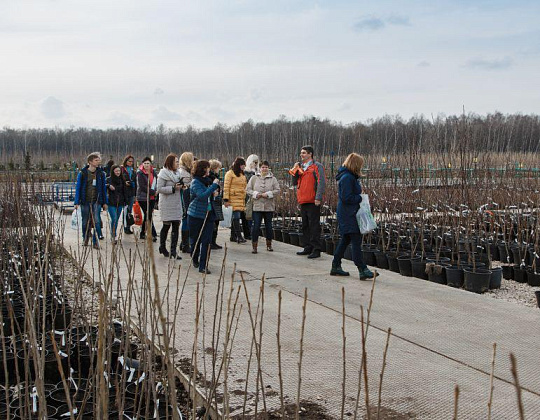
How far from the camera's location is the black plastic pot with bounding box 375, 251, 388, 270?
7175 mm

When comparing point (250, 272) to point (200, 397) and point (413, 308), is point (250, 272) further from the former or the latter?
point (200, 397)

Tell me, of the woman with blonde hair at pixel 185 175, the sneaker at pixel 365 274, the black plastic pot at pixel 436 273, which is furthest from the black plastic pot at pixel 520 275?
the woman with blonde hair at pixel 185 175

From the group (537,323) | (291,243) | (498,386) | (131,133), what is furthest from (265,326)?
(131,133)

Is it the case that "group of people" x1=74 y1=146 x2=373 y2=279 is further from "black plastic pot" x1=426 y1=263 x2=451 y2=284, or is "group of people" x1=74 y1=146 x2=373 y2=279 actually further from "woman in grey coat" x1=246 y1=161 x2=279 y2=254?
"black plastic pot" x1=426 y1=263 x2=451 y2=284

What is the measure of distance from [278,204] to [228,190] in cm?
429

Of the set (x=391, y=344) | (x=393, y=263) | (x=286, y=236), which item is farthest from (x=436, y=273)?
(x=286, y=236)

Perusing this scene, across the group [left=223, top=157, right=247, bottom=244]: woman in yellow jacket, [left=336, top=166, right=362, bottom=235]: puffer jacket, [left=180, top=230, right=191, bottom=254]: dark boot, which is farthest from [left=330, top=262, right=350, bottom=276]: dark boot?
[left=223, top=157, right=247, bottom=244]: woman in yellow jacket

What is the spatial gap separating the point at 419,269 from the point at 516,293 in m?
1.07

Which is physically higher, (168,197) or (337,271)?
(168,197)

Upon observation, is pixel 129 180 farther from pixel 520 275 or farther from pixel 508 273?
pixel 520 275

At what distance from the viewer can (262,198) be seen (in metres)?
7.78

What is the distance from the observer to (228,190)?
27.5 feet

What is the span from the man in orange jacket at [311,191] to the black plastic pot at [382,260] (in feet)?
2.57

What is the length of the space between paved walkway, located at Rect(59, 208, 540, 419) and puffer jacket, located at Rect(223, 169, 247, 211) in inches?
89.8
